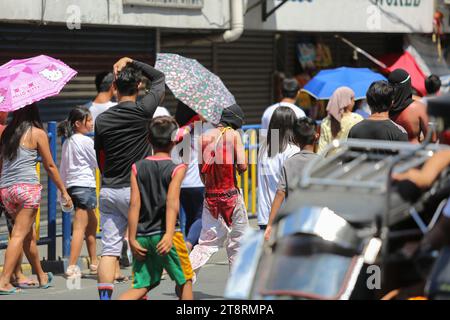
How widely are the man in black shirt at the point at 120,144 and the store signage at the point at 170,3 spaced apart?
17.1 feet

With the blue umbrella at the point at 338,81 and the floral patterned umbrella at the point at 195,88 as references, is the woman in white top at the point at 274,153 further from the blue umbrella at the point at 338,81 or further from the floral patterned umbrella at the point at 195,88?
the blue umbrella at the point at 338,81

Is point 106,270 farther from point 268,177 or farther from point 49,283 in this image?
point 49,283

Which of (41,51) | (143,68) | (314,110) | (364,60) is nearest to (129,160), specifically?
(143,68)

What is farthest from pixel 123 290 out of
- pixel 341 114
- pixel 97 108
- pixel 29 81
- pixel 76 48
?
pixel 76 48

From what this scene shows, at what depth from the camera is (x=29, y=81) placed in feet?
30.4

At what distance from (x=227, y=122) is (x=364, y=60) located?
11.7m

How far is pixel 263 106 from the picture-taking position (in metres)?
18.3

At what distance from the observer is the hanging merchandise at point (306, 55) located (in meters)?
18.7

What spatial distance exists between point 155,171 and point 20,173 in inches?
94.1

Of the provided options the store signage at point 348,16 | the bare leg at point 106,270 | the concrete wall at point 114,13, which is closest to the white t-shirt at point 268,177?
the bare leg at point 106,270

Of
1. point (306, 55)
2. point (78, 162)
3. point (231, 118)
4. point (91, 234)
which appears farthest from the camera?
point (306, 55)

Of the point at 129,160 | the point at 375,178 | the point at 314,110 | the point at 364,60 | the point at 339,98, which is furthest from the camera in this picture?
the point at 364,60
